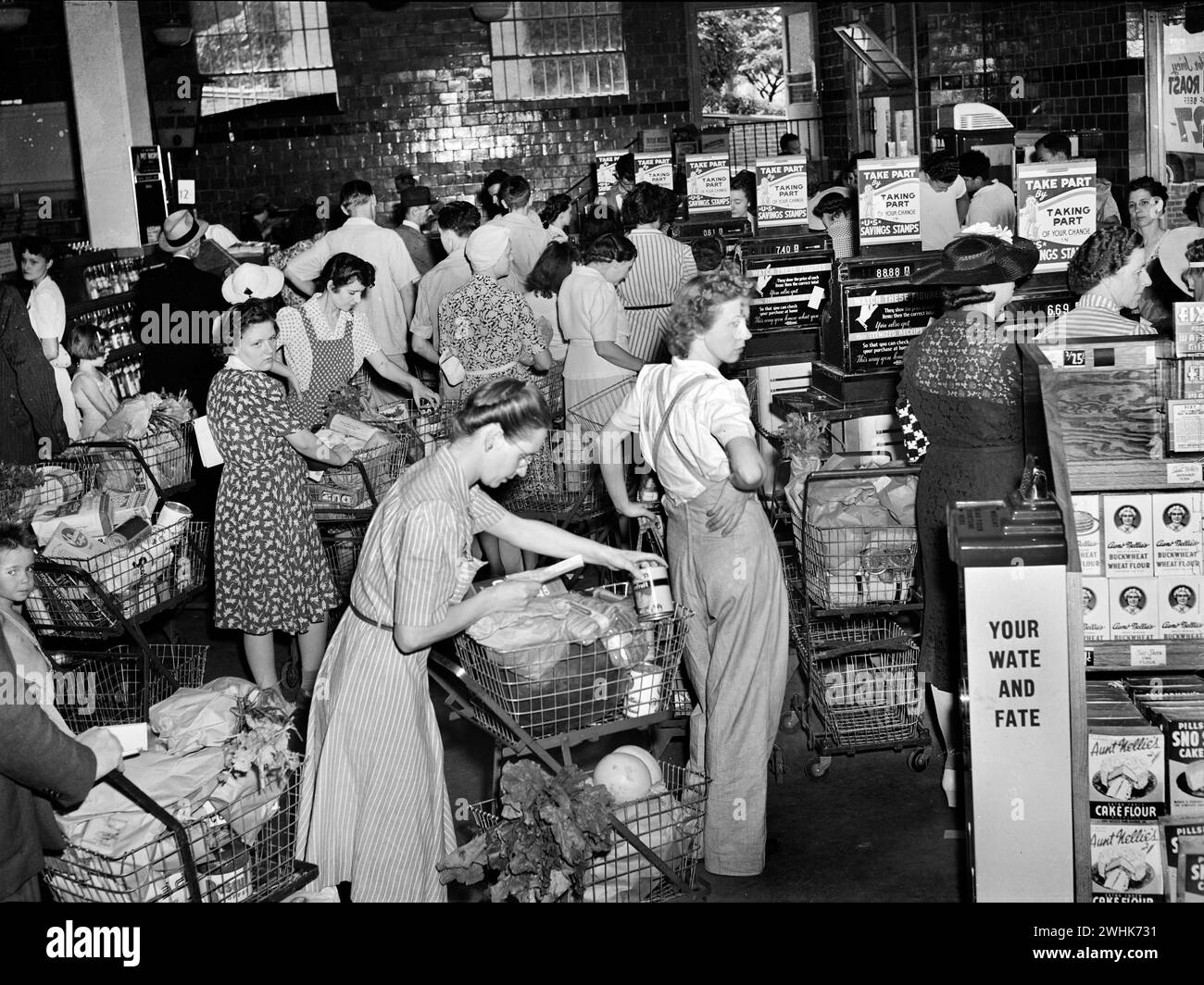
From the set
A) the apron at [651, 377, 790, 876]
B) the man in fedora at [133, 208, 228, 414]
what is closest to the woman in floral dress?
the apron at [651, 377, 790, 876]

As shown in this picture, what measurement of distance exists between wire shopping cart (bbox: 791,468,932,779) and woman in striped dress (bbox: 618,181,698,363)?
126 inches

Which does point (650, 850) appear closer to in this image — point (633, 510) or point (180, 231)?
point (633, 510)

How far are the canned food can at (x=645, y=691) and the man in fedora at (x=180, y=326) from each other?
4508 millimetres

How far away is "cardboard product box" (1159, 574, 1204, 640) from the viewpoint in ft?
13.5

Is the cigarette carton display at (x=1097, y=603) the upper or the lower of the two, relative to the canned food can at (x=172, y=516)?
lower

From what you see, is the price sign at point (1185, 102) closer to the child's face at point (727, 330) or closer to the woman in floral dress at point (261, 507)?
the child's face at point (727, 330)

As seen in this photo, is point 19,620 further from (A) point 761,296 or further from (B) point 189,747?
(A) point 761,296

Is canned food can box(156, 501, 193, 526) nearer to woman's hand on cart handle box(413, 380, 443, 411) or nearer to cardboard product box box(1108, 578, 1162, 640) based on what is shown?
woman's hand on cart handle box(413, 380, 443, 411)

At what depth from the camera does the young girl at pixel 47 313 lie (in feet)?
26.2

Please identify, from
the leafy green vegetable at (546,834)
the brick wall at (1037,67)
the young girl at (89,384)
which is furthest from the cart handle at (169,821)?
the brick wall at (1037,67)

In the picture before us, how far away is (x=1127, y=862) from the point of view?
3787 mm

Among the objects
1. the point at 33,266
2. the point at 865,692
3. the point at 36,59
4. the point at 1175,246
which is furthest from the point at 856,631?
the point at 36,59
